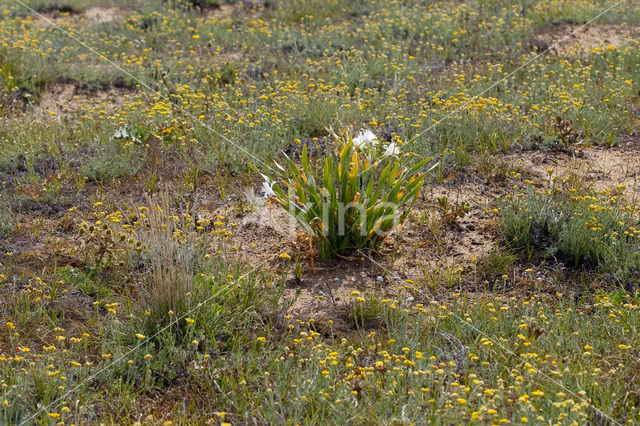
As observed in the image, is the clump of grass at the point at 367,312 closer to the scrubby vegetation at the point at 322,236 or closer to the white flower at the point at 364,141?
the scrubby vegetation at the point at 322,236

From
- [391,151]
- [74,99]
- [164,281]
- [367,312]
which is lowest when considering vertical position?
[367,312]

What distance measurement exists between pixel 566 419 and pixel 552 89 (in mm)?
4476

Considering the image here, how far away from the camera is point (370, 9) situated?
403 inches

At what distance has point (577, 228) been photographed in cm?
474

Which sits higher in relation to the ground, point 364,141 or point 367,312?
point 364,141

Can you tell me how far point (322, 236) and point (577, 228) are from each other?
166cm

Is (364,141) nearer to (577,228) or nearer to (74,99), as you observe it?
(577,228)

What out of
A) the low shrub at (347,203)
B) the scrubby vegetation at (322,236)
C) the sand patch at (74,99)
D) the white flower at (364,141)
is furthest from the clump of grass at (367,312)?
→ the sand patch at (74,99)

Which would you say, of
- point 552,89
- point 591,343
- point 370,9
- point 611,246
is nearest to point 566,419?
point 591,343

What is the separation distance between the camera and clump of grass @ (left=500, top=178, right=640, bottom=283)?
15.2 ft

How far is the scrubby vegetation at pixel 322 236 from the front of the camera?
3.54 m

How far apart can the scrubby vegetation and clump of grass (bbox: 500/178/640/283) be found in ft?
0.07

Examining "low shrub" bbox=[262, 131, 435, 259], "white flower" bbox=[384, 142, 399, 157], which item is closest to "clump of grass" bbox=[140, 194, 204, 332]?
"low shrub" bbox=[262, 131, 435, 259]

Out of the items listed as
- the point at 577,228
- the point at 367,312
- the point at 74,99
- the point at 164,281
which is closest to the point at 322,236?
the point at 367,312
